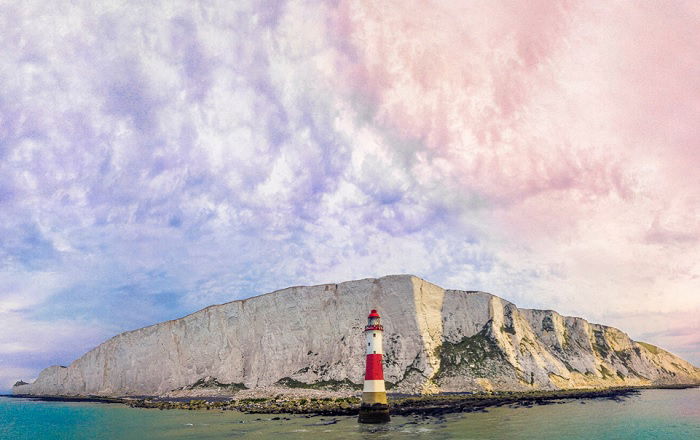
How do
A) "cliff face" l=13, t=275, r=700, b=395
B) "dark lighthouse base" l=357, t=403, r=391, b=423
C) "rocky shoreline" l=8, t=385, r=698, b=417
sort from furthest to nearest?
"cliff face" l=13, t=275, r=700, b=395, "rocky shoreline" l=8, t=385, r=698, b=417, "dark lighthouse base" l=357, t=403, r=391, b=423

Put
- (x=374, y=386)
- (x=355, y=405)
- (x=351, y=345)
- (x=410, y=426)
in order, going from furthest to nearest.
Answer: (x=351, y=345), (x=355, y=405), (x=374, y=386), (x=410, y=426)

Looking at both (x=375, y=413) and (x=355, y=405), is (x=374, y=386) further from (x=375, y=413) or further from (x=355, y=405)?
(x=355, y=405)

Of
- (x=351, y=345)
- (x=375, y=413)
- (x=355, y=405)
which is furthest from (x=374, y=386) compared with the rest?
(x=351, y=345)

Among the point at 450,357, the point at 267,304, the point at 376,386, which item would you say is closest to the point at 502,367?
the point at 450,357

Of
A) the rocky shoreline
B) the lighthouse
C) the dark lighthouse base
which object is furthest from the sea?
the rocky shoreline

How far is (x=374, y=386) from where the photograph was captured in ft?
124

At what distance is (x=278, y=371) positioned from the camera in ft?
280

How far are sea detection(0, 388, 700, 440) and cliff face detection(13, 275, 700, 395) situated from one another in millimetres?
25909

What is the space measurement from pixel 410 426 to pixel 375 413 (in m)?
2.79

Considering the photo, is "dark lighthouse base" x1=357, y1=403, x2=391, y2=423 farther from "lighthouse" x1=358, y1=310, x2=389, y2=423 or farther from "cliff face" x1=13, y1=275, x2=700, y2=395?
"cliff face" x1=13, y1=275, x2=700, y2=395

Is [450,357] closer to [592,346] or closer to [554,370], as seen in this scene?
[554,370]

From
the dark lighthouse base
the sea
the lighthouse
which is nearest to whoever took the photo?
the sea

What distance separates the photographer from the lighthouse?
37750mm

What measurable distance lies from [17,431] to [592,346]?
11266cm
